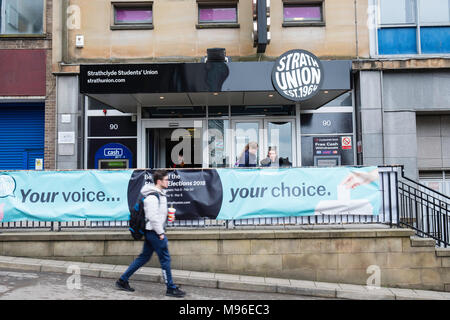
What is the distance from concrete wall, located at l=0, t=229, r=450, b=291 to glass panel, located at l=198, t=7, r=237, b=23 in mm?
7575

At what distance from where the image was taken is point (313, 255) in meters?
7.91

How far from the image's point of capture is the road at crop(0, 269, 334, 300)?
619 centimetres

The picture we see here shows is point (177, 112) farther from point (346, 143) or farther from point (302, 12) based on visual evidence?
point (346, 143)

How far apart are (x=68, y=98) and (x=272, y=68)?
6284 millimetres

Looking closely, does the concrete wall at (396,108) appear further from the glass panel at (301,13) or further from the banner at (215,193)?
the banner at (215,193)

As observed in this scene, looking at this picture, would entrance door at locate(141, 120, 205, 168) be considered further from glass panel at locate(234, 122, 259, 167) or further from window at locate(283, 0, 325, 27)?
window at locate(283, 0, 325, 27)

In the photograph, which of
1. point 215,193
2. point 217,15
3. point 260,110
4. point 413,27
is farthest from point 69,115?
point 413,27

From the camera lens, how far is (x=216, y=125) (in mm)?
12984

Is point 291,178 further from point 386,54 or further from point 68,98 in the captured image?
point 68,98

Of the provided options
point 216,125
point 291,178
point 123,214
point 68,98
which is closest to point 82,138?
point 68,98

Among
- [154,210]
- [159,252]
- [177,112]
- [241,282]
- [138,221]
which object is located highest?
[177,112]

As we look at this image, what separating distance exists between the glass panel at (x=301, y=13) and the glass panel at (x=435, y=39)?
10.4 feet

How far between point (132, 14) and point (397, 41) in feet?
27.0

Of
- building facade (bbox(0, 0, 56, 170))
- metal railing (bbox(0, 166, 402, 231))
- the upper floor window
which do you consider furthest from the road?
the upper floor window
